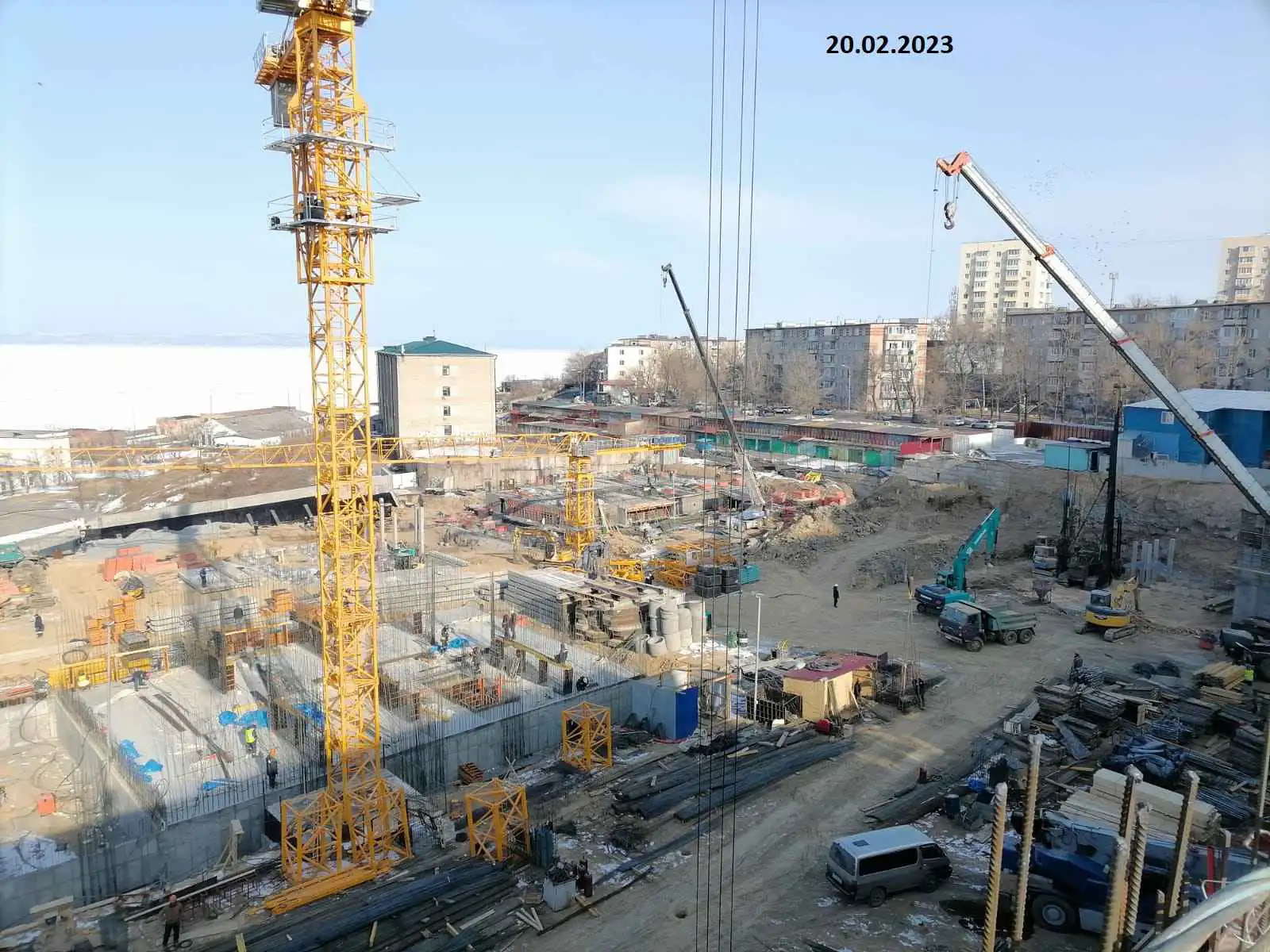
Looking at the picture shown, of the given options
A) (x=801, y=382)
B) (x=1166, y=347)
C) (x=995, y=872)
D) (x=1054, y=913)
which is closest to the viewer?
(x=995, y=872)

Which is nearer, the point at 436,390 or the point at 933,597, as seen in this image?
the point at 933,597

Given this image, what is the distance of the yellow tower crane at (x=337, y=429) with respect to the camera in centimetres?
843

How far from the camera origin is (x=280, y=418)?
152 feet

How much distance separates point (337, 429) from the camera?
358 inches

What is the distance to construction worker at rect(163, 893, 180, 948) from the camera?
7.77 metres

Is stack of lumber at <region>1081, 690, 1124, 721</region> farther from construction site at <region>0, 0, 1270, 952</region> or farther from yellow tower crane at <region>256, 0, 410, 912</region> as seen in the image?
yellow tower crane at <region>256, 0, 410, 912</region>

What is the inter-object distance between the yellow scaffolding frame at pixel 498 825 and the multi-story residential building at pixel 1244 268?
56.5 metres

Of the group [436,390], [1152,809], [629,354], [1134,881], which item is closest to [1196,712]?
[1152,809]

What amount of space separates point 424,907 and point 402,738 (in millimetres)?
3103

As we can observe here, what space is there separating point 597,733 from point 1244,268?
63154mm

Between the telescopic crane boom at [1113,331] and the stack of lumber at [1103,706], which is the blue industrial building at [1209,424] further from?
the stack of lumber at [1103,706]

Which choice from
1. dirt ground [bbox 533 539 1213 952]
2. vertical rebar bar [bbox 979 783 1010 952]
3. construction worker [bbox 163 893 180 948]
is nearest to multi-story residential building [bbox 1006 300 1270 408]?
dirt ground [bbox 533 539 1213 952]

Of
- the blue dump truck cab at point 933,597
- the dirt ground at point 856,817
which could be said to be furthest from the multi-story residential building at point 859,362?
the dirt ground at point 856,817

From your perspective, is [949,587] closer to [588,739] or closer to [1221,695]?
[1221,695]
